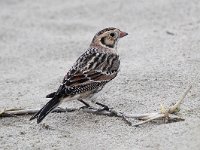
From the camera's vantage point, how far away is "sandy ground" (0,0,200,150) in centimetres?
583

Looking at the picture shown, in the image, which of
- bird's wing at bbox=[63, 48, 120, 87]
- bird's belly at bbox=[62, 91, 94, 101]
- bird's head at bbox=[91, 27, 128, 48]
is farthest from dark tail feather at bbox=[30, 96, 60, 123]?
bird's head at bbox=[91, 27, 128, 48]

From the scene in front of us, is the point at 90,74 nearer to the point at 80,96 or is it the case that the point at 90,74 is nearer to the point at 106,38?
the point at 80,96

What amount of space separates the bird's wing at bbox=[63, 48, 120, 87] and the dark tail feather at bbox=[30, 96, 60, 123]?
0.92 feet

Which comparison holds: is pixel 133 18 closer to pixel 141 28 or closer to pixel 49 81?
pixel 141 28

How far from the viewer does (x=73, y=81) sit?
635cm

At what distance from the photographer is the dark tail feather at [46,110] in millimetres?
5906

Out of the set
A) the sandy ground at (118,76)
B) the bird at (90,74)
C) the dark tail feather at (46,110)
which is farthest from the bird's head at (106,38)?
the dark tail feather at (46,110)

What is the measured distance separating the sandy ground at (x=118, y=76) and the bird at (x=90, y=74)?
224 mm

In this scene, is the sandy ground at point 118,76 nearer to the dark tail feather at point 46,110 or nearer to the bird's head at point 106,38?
the dark tail feather at point 46,110

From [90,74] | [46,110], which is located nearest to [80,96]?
[90,74]

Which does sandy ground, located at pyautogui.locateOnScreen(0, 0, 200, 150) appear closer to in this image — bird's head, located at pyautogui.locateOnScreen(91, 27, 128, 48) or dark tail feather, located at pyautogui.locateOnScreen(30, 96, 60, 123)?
dark tail feather, located at pyautogui.locateOnScreen(30, 96, 60, 123)

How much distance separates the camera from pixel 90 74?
21.4ft

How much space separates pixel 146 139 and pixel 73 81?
1.14 m

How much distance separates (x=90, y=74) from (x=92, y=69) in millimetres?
90
